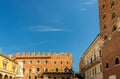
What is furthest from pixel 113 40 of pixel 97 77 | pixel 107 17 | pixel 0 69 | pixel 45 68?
pixel 45 68

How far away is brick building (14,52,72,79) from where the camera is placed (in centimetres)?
6088

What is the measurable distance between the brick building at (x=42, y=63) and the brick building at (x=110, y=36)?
97.7 feet

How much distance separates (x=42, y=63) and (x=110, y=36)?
35993 millimetres

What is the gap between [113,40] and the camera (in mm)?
28234

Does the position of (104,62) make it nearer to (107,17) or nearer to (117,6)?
(107,17)

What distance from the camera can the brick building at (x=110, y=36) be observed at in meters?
27.0

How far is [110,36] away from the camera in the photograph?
97.2 feet

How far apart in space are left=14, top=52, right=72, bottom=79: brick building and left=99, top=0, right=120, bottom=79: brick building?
29777 millimetres

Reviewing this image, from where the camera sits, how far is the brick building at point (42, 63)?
200 ft

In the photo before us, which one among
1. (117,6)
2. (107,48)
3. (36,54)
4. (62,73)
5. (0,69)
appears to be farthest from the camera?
(36,54)

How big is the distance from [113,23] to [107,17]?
9.64ft

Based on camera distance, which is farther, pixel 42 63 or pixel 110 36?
pixel 42 63

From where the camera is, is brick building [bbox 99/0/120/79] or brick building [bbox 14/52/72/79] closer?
brick building [bbox 99/0/120/79]

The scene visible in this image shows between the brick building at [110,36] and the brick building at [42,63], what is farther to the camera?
the brick building at [42,63]
